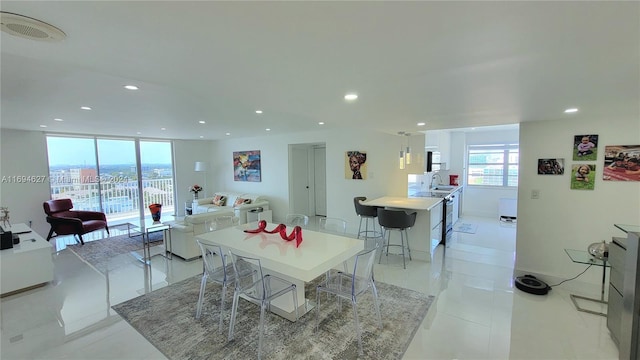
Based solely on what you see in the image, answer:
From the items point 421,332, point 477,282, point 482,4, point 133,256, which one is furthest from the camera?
point 133,256

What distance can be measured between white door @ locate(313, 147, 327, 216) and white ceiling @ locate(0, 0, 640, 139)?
4533mm

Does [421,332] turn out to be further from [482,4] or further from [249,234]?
[482,4]

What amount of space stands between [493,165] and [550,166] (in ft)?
13.9

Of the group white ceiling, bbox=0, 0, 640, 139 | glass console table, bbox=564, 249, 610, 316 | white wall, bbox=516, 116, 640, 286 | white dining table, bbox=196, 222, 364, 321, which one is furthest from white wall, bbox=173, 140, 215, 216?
glass console table, bbox=564, 249, 610, 316

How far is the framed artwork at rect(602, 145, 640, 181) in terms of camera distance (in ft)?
9.96

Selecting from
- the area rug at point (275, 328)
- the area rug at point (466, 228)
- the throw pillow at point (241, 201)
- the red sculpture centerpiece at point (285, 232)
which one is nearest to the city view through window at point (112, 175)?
the throw pillow at point (241, 201)

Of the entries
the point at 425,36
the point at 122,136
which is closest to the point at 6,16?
the point at 425,36

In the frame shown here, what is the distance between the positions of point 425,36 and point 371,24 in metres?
0.29

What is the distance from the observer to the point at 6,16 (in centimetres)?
105

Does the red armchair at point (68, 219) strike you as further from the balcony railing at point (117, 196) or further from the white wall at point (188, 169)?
the white wall at point (188, 169)

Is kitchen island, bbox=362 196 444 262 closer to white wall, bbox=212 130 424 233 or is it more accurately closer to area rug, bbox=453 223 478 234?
white wall, bbox=212 130 424 233

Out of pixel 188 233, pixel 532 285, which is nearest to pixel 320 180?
pixel 188 233

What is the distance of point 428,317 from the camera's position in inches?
107

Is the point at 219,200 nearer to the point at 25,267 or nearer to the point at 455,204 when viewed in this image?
the point at 25,267
